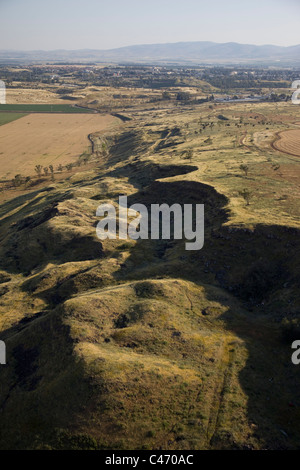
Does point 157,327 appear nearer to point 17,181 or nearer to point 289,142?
point 17,181

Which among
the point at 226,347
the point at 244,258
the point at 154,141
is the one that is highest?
the point at 154,141

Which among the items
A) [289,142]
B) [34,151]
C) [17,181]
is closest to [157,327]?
[17,181]

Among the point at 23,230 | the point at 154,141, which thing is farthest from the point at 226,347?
the point at 154,141

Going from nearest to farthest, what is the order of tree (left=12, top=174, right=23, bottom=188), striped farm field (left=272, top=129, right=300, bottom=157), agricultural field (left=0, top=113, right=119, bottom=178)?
striped farm field (left=272, top=129, right=300, bottom=157), tree (left=12, top=174, right=23, bottom=188), agricultural field (left=0, top=113, right=119, bottom=178)

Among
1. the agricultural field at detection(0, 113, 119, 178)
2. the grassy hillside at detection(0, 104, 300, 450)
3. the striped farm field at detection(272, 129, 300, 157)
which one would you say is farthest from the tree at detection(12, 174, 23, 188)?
the striped farm field at detection(272, 129, 300, 157)

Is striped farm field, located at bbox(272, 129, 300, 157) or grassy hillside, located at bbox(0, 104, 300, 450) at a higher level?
striped farm field, located at bbox(272, 129, 300, 157)

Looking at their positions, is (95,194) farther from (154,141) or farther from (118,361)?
(154,141)

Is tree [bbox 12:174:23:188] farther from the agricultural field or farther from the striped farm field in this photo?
the striped farm field
